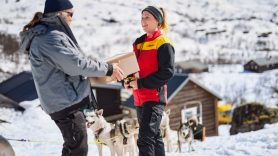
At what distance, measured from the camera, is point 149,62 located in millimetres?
4461

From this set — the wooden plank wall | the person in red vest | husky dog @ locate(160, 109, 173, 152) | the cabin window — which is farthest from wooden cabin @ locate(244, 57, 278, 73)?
the person in red vest

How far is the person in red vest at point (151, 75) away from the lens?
4348mm

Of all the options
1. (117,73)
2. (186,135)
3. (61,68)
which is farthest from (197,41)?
(61,68)

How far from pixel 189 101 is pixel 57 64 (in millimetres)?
18930

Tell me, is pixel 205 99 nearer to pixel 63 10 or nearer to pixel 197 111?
pixel 197 111

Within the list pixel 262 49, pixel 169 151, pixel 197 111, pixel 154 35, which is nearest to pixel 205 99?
pixel 197 111

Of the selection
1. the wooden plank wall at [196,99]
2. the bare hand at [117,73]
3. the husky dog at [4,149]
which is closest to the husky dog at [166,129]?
the husky dog at [4,149]

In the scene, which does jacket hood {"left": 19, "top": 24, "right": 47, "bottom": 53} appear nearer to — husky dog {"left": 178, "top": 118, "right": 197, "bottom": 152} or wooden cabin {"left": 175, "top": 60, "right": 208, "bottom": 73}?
husky dog {"left": 178, "top": 118, "right": 197, "bottom": 152}

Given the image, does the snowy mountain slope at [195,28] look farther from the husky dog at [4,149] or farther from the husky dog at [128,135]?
the husky dog at [4,149]

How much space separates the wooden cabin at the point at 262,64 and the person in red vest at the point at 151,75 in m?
70.4

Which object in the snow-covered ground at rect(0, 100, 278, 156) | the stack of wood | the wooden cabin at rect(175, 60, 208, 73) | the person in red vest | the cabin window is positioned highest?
the person in red vest

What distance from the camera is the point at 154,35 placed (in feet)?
14.8

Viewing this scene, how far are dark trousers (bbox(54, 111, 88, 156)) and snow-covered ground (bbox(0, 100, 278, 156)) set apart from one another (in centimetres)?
251

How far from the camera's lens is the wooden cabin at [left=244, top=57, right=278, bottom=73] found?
72.4 metres
